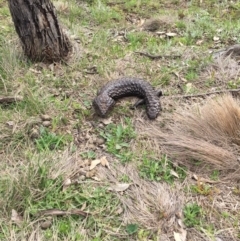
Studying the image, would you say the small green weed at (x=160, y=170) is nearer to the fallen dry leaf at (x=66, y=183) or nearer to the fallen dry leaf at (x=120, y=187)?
the fallen dry leaf at (x=120, y=187)

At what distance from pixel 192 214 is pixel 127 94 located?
1388 mm

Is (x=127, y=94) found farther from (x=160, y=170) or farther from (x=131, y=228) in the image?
(x=131, y=228)

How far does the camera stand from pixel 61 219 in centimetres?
239

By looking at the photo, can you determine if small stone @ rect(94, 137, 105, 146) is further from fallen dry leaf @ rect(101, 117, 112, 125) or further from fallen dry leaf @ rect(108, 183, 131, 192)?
fallen dry leaf @ rect(108, 183, 131, 192)

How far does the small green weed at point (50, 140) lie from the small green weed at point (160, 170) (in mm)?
695

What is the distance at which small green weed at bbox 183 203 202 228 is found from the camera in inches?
94.6

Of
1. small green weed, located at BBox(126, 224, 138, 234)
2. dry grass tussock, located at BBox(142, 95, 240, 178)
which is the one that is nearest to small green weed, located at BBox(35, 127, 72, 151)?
dry grass tussock, located at BBox(142, 95, 240, 178)

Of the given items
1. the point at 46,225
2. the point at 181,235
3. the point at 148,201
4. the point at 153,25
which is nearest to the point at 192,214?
the point at 181,235

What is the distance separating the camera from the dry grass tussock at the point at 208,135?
2.73 m

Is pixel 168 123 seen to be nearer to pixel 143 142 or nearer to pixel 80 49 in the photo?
pixel 143 142

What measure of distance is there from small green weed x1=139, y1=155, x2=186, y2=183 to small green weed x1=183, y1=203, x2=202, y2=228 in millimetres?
270

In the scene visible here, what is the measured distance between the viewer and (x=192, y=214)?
2.44m

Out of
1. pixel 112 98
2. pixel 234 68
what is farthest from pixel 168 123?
pixel 234 68

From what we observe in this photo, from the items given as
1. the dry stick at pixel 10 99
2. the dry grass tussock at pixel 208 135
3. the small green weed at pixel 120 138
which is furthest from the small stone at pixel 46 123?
the dry grass tussock at pixel 208 135
